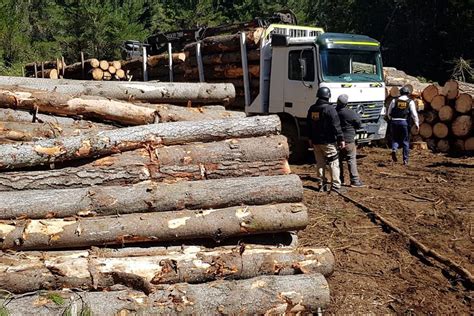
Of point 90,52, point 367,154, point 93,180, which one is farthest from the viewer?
point 90,52

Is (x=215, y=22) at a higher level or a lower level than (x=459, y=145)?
higher

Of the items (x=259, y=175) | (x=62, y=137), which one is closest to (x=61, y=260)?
(x=62, y=137)

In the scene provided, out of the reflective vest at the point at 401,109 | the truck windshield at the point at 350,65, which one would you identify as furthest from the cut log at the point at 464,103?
the truck windshield at the point at 350,65

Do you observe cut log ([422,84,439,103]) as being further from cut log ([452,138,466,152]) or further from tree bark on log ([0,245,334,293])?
tree bark on log ([0,245,334,293])

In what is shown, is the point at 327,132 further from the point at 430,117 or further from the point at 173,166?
the point at 430,117

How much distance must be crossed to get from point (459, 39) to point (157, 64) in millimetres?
20240

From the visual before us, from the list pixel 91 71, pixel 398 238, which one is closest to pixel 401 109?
pixel 398 238

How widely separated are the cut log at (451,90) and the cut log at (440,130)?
0.75 m

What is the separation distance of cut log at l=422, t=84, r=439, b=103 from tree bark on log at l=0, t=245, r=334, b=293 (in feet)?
34.4

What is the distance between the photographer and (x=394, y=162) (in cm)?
1315

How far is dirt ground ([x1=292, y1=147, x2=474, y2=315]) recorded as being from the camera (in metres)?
5.64

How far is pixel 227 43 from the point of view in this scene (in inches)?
519

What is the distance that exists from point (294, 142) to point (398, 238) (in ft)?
18.9

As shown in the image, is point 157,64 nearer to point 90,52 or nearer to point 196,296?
point 196,296
